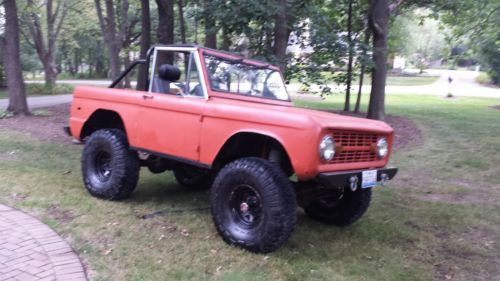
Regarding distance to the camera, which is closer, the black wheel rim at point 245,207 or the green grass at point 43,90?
the black wheel rim at point 245,207

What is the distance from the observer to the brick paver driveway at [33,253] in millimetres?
4062

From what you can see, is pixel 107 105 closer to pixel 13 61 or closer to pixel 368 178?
pixel 368 178

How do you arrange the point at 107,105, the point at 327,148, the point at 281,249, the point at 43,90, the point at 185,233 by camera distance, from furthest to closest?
1. the point at 43,90
2. the point at 107,105
3. the point at 185,233
4. the point at 281,249
5. the point at 327,148

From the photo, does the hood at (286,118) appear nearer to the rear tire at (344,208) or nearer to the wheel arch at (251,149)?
the wheel arch at (251,149)

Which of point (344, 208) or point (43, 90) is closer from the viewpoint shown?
point (344, 208)

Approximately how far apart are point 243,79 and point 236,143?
1063 mm

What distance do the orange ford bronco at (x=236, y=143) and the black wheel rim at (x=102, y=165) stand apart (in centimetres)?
1

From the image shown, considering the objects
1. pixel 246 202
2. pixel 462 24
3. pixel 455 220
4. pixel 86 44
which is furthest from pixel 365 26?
pixel 86 44

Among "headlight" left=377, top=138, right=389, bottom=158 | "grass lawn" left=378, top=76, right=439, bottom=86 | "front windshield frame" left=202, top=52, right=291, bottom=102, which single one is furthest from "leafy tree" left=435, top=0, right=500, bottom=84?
"grass lawn" left=378, top=76, right=439, bottom=86

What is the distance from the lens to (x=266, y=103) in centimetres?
557

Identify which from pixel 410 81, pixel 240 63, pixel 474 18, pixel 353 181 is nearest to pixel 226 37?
pixel 240 63

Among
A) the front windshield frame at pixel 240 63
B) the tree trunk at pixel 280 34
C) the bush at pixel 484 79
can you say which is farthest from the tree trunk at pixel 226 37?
the bush at pixel 484 79

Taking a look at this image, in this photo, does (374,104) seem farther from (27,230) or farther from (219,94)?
(27,230)

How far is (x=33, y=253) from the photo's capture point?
4.46 m
